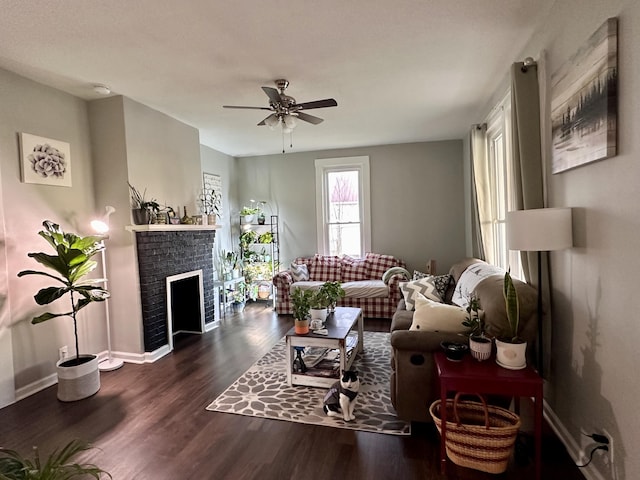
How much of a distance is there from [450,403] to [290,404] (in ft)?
3.96

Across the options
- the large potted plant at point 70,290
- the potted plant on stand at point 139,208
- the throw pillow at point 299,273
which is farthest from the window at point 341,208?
the large potted plant at point 70,290

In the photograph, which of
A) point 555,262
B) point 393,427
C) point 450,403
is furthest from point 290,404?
point 555,262

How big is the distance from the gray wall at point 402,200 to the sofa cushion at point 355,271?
20.8 inches

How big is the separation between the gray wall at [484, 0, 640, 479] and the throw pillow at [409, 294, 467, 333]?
61 centimetres

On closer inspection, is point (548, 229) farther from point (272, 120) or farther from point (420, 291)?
point (272, 120)

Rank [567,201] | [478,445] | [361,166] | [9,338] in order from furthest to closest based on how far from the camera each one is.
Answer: [361,166] → [9,338] → [567,201] → [478,445]

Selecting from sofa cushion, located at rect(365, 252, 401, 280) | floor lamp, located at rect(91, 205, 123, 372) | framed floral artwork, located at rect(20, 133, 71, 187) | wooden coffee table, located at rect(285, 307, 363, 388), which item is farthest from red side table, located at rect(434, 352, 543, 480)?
framed floral artwork, located at rect(20, 133, 71, 187)

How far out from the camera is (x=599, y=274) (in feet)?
5.54

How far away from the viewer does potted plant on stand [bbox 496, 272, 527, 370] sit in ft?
6.18

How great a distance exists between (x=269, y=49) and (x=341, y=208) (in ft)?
12.1

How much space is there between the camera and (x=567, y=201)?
6.58ft

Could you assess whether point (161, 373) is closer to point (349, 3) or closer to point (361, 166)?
point (349, 3)

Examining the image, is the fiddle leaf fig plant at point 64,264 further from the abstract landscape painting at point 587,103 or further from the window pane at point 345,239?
the window pane at point 345,239

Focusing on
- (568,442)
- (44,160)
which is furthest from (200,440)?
(44,160)
